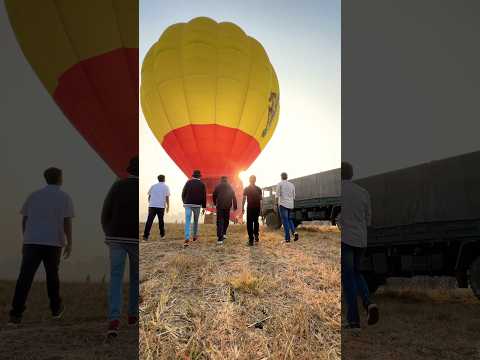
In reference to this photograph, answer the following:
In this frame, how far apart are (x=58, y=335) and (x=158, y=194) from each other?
4.62 ft

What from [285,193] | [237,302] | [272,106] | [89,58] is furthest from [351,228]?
[272,106]

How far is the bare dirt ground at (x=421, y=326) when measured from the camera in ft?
11.4

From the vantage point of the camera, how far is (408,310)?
494 centimetres

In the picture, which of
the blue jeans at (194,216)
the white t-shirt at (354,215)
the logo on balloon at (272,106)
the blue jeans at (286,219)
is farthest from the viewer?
the logo on balloon at (272,106)

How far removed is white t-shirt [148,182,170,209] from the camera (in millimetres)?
3334

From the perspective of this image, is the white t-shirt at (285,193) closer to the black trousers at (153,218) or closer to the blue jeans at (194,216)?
the blue jeans at (194,216)

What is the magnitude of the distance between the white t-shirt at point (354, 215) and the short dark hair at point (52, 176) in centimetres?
213

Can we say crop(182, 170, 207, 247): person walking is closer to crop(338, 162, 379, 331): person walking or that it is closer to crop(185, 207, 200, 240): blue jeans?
crop(185, 207, 200, 240): blue jeans

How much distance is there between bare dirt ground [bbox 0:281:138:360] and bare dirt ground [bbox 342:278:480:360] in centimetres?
190

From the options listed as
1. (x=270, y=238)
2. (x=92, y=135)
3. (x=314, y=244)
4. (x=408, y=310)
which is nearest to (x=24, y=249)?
(x=92, y=135)

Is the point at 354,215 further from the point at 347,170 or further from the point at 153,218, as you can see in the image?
the point at 153,218

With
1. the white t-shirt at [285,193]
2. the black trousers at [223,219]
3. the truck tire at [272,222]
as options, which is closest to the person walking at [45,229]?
the black trousers at [223,219]

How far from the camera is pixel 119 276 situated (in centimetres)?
217

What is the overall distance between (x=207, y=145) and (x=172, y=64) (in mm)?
1669
